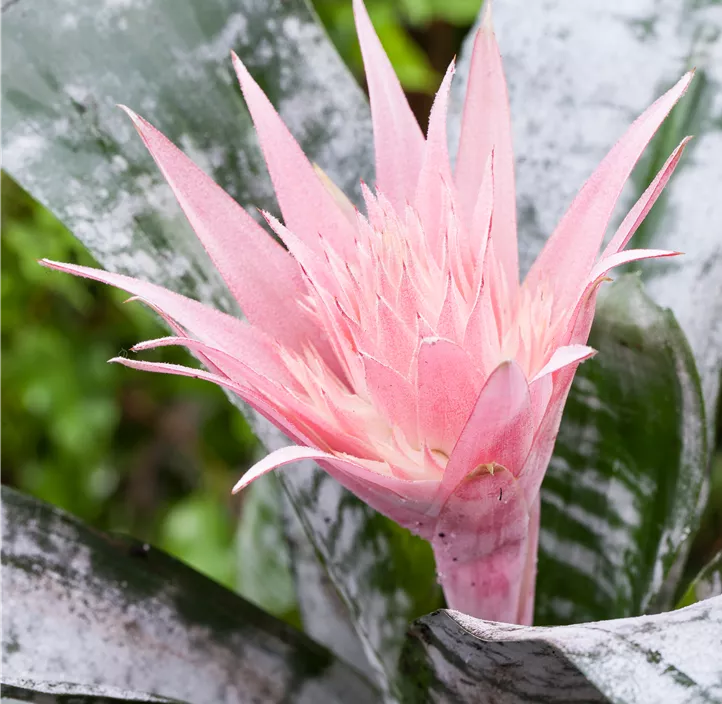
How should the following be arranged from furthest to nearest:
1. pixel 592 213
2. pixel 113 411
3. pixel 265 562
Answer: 1. pixel 113 411
2. pixel 265 562
3. pixel 592 213

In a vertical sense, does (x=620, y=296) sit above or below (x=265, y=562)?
above

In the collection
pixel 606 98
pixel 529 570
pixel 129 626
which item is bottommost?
pixel 129 626

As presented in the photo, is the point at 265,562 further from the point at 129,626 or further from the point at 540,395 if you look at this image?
the point at 540,395

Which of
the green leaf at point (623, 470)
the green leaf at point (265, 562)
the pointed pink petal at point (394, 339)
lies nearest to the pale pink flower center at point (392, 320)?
the pointed pink petal at point (394, 339)

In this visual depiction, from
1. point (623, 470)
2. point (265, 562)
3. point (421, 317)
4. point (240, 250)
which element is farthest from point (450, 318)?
point (265, 562)

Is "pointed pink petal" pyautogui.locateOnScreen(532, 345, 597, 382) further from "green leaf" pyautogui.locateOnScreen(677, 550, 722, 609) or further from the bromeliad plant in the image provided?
"green leaf" pyautogui.locateOnScreen(677, 550, 722, 609)

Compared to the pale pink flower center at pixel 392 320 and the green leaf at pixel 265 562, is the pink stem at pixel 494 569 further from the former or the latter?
the green leaf at pixel 265 562

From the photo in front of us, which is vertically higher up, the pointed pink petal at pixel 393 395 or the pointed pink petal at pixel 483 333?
the pointed pink petal at pixel 483 333

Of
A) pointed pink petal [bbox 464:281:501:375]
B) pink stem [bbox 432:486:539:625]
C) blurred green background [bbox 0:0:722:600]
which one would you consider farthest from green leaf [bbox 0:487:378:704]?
blurred green background [bbox 0:0:722:600]
